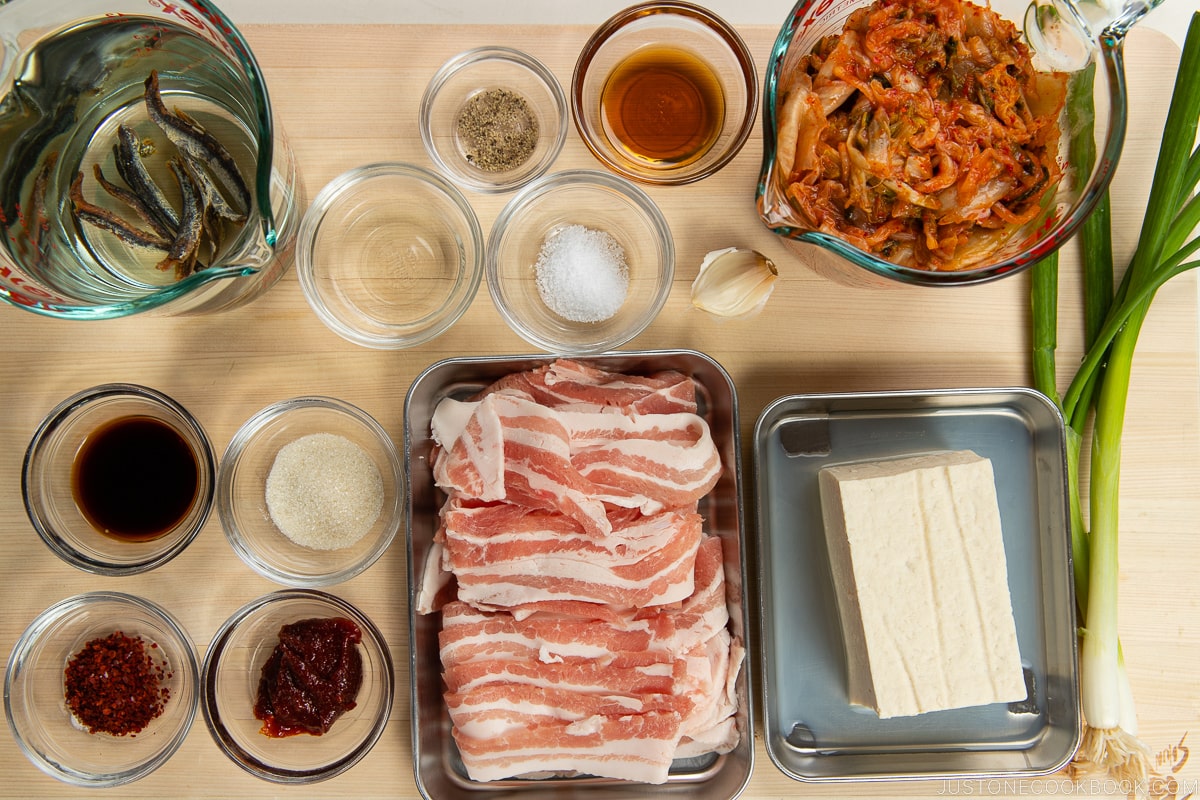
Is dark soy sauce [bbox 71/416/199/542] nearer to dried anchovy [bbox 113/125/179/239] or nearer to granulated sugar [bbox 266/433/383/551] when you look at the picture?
granulated sugar [bbox 266/433/383/551]

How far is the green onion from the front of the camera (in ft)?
5.96

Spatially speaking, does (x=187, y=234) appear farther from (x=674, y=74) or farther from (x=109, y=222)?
(x=674, y=74)

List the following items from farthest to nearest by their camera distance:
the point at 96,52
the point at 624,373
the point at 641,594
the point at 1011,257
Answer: the point at 624,373, the point at 641,594, the point at 96,52, the point at 1011,257

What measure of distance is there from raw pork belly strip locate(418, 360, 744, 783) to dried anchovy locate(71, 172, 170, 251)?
26.8 inches

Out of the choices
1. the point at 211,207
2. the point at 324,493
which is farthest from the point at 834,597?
the point at 211,207

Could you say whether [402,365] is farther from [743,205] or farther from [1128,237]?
[1128,237]

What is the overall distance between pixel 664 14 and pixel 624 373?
0.83m

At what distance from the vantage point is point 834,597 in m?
1.91

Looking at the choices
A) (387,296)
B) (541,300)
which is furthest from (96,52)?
(541,300)

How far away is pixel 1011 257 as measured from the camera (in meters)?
1.46

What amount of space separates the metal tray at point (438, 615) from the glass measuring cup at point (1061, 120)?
0.44m

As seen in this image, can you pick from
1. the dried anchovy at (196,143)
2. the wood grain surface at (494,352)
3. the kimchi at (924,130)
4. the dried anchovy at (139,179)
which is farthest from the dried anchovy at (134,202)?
the kimchi at (924,130)

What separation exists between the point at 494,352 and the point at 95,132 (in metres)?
0.94

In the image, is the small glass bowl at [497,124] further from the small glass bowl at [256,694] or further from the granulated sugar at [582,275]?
the small glass bowl at [256,694]
